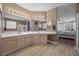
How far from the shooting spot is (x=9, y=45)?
3025 mm

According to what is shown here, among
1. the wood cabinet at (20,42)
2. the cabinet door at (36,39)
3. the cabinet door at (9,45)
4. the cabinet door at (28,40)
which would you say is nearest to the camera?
the cabinet door at (9,45)

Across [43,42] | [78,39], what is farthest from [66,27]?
[43,42]

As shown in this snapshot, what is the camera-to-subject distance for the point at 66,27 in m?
3.45

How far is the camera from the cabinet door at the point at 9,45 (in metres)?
2.87

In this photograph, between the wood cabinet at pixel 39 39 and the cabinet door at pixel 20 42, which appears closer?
the cabinet door at pixel 20 42

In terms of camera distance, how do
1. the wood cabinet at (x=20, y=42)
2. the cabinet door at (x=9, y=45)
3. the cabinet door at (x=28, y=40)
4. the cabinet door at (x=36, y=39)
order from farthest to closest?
the cabinet door at (x=36, y=39) < the cabinet door at (x=28, y=40) < the wood cabinet at (x=20, y=42) < the cabinet door at (x=9, y=45)

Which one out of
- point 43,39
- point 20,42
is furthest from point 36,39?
point 20,42

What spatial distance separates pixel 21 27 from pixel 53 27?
1.45 meters

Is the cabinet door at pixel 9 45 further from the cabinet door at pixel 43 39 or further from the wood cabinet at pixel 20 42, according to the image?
the cabinet door at pixel 43 39

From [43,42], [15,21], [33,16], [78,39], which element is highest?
[33,16]

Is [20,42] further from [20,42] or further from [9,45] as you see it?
[9,45]

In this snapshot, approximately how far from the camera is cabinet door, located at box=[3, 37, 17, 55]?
2.87 meters

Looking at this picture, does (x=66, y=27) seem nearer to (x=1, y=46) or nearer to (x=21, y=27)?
(x=21, y=27)

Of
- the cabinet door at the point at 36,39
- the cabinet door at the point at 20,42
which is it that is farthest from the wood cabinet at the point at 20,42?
the cabinet door at the point at 36,39
